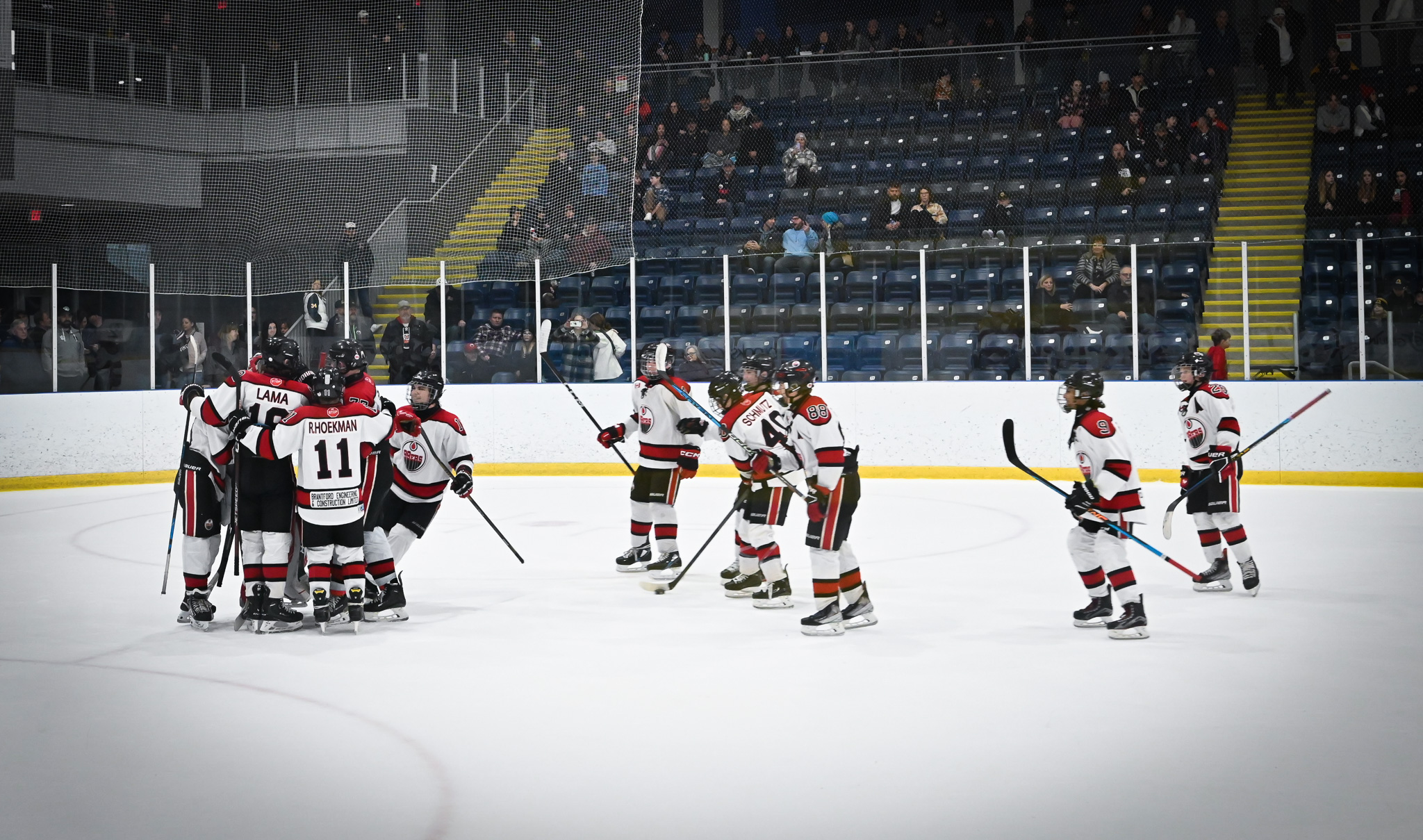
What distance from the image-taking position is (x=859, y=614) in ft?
17.4

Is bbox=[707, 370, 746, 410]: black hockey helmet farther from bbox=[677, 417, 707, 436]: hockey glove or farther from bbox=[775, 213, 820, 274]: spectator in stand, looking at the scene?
bbox=[775, 213, 820, 274]: spectator in stand

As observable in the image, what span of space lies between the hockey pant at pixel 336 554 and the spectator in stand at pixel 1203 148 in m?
10.5

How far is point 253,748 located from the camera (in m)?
3.66

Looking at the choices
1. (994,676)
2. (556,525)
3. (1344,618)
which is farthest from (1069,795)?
(556,525)

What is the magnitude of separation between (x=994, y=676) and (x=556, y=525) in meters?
4.49

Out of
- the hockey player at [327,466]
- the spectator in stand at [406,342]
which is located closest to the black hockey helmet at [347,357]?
the hockey player at [327,466]

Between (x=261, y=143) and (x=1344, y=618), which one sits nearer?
(x=1344, y=618)

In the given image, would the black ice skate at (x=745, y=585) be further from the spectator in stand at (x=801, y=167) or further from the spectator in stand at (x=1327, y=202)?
the spectator in stand at (x=1327, y=202)

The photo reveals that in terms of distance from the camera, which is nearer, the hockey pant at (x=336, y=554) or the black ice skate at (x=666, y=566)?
the hockey pant at (x=336, y=554)

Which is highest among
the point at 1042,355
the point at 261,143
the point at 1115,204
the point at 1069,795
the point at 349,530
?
the point at 261,143

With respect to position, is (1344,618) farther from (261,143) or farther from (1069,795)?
(261,143)

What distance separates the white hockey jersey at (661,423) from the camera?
6.89 meters

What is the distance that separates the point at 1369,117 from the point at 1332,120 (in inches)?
15.3

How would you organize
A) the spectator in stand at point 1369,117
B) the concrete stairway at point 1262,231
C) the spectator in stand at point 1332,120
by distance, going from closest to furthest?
the concrete stairway at point 1262,231 < the spectator in stand at point 1369,117 < the spectator in stand at point 1332,120
